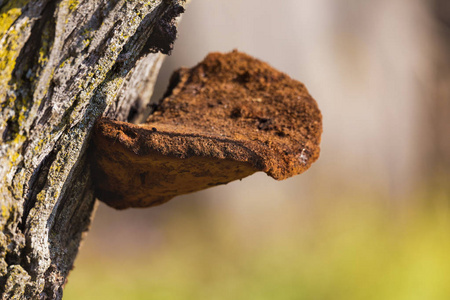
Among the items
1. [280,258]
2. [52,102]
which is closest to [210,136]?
[52,102]

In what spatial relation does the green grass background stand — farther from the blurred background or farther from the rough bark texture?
the rough bark texture

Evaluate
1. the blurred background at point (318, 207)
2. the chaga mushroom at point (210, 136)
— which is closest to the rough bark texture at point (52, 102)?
the chaga mushroom at point (210, 136)

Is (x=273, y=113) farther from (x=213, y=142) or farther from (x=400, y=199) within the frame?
(x=400, y=199)

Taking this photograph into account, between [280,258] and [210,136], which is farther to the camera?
[280,258]

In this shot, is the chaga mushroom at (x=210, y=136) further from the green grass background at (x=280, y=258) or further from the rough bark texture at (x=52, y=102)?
the green grass background at (x=280, y=258)

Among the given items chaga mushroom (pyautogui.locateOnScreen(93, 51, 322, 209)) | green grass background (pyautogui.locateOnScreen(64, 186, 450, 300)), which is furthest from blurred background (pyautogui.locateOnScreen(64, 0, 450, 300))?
chaga mushroom (pyautogui.locateOnScreen(93, 51, 322, 209))

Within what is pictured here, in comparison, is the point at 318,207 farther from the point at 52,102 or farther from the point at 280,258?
the point at 52,102
